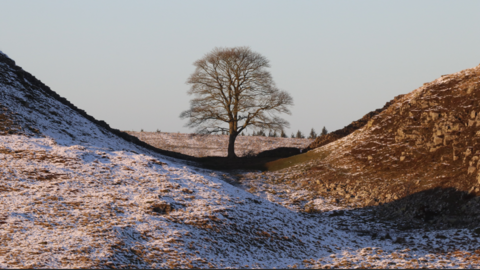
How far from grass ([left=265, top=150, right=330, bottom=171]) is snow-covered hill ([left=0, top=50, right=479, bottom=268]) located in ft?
31.5

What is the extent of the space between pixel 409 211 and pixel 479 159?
14.9ft

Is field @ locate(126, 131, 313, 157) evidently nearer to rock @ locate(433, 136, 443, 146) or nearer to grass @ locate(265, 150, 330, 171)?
grass @ locate(265, 150, 330, 171)

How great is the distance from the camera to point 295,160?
103 feet

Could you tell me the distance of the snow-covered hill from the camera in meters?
12.8

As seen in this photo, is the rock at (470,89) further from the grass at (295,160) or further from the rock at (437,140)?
the grass at (295,160)

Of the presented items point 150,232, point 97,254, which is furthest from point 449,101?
point 97,254

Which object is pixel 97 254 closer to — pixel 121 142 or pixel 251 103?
pixel 121 142

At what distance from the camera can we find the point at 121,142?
103ft

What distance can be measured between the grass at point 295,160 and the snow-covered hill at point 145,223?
31.5 ft

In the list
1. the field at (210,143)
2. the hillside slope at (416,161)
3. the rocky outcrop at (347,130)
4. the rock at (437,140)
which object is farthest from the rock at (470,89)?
the field at (210,143)

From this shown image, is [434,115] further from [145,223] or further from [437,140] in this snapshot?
[145,223]

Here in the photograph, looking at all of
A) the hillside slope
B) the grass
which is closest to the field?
the grass

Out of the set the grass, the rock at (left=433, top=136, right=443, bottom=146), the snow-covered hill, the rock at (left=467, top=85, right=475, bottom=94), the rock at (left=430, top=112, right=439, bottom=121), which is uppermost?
the rock at (left=467, top=85, right=475, bottom=94)

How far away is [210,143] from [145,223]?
113ft
